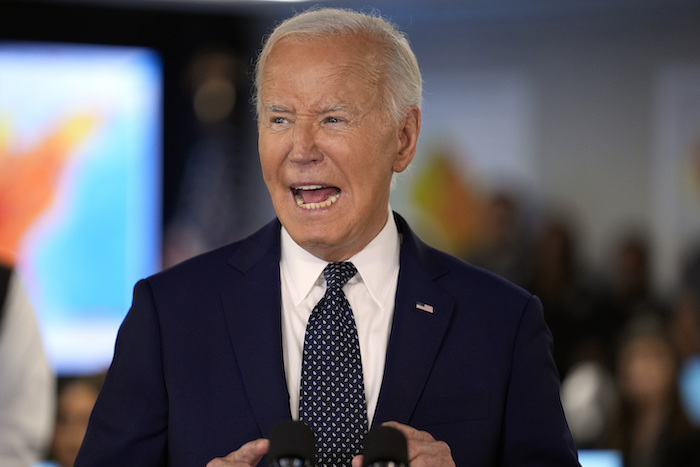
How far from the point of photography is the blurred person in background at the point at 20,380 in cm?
260

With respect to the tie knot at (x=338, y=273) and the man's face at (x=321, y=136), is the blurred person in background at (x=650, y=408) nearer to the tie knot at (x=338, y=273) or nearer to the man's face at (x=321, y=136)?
the tie knot at (x=338, y=273)

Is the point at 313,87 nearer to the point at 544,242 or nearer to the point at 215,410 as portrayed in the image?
the point at 215,410

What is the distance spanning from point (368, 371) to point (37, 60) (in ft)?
15.6

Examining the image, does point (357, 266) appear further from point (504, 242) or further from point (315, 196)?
point (504, 242)

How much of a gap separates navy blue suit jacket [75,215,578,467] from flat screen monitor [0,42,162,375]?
13.9 ft

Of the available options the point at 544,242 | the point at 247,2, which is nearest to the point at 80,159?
the point at 247,2

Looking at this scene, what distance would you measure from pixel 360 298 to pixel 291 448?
2.21 ft

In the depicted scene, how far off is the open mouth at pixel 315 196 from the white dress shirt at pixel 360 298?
0.12m

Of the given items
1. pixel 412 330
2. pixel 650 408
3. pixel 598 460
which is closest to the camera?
pixel 412 330

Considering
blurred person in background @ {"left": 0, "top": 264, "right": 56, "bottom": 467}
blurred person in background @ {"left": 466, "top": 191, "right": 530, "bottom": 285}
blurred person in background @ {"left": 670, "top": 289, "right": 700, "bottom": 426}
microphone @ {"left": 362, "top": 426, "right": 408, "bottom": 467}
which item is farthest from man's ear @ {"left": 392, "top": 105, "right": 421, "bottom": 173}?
blurred person in background @ {"left": 466, "top": 191, "right": 530, "bottom": 285}

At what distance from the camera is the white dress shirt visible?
179 centimetres

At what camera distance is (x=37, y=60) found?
19.4ft

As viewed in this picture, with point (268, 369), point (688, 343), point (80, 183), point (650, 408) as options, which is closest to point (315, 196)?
point (268, 369)

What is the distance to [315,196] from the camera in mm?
1793
